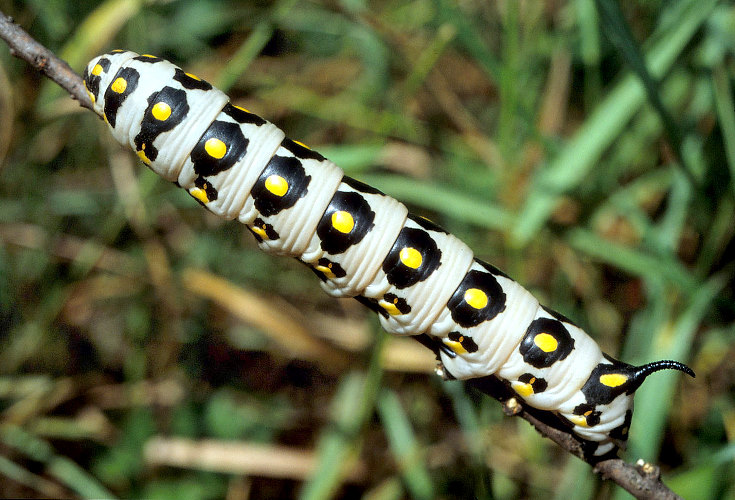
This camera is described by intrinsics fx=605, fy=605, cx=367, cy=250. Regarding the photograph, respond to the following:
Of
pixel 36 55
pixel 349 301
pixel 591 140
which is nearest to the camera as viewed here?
pixel 36 55

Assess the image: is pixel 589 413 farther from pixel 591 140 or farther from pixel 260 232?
pixel 591 140

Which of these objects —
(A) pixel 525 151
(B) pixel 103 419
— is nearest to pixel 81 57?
(B) pixel 103 419

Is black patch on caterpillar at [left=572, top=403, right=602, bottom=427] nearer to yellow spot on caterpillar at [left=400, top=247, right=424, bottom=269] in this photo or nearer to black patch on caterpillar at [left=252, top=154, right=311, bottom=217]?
yellow spot on caterpillar at [left=400, top=247, right=424, bottom=269]

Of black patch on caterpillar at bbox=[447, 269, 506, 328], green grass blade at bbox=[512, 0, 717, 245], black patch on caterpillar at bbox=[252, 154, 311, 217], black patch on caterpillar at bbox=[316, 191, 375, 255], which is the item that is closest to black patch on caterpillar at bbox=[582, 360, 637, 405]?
black patch on caterpillar at bbox=[447, 269, 506, 328]

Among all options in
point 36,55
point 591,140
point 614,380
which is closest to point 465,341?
point 614,380

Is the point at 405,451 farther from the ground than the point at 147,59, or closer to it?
closer to it

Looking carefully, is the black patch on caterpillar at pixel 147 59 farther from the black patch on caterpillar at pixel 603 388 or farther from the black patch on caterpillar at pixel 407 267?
the black patch on caterpillar at pixel 603 388

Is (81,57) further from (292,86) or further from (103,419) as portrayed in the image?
(103,419)

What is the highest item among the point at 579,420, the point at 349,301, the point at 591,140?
the point at 591,140

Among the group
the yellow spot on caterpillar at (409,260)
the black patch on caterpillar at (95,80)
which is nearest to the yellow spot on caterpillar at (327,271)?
the yellow spot on caterpillar at (409,260)
